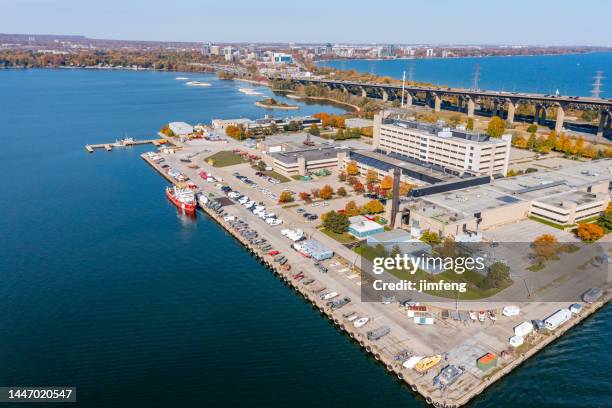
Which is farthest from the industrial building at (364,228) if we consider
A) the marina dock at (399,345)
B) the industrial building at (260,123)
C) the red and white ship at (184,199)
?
the industrial building at (260,123)

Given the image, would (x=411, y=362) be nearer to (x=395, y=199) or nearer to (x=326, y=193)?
(x=395, y=199)

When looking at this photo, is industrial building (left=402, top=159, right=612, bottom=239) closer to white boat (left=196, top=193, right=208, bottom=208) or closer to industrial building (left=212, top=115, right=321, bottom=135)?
white boat (left=196, top=193, right=208, bottom=208)

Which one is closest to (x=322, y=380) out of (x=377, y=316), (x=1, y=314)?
(x=377, y=316)

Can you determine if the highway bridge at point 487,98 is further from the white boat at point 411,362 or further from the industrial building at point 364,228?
the white boat at point 411,362

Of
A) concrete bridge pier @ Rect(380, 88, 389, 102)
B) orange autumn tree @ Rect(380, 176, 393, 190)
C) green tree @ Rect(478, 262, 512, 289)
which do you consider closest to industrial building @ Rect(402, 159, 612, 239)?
orange autumn tree @ Rect(380, 176, 393, 190)

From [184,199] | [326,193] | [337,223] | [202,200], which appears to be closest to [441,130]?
[326,193]
